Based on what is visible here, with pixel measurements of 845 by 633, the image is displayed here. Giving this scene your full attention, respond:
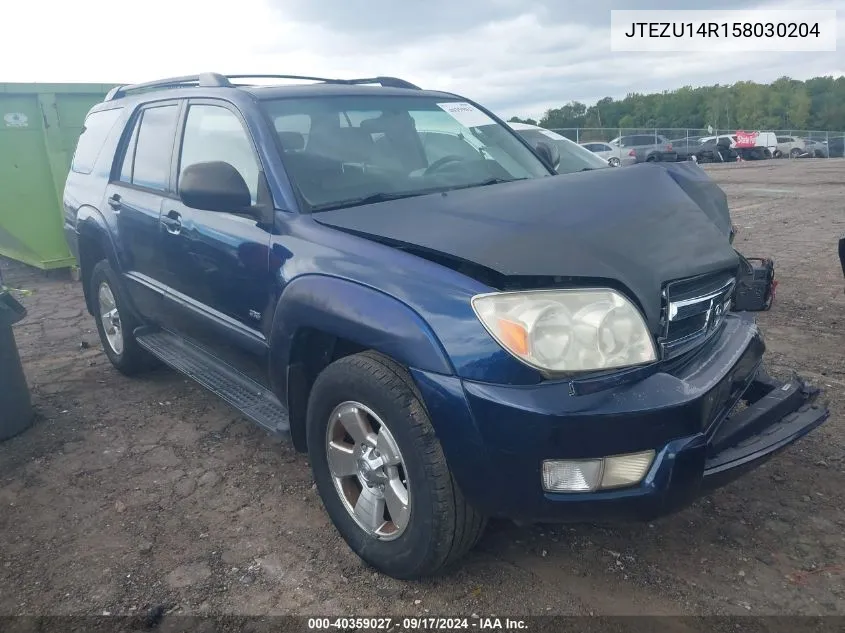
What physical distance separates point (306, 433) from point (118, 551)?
0.93 meters

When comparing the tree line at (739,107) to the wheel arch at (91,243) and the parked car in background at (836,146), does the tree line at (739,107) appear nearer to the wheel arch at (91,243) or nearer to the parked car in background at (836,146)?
the parked car in background at (836,146)

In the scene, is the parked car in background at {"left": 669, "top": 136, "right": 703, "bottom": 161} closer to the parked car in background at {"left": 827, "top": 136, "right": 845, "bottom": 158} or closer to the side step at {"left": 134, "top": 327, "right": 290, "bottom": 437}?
the parked car in background at {"left": 827, "top": 136, "right": 845, "bottom": 158}

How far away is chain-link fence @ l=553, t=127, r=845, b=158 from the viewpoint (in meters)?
31.0

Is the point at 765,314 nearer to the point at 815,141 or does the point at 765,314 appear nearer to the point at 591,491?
the point at 591,491

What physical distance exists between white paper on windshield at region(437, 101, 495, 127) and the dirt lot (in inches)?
80.6

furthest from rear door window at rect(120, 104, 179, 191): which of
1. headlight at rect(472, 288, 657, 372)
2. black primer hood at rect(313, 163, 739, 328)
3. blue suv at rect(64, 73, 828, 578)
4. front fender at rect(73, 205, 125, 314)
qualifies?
headlight at rect(472, 288, 657, 372)

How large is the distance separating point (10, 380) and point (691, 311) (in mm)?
3633

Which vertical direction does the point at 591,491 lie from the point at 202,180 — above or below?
below

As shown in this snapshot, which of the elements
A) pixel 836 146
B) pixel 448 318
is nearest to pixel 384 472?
pixel 448 318

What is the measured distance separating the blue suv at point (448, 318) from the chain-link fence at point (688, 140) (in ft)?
90.4

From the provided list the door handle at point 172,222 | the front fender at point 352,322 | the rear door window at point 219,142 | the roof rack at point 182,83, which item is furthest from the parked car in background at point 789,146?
the front fender at point 352,322

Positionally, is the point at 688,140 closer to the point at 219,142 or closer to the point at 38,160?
the point at 38,160

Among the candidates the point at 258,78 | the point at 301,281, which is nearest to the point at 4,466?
the point at 301,281

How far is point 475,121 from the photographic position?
13.3 feet
